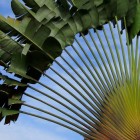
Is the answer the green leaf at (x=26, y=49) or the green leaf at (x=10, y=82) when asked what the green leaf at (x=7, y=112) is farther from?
the green leaf at (x=26, y=49)

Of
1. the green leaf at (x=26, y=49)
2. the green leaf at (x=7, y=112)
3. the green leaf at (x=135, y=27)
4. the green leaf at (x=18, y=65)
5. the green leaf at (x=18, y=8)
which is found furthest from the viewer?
the green leaf at (x=135, y=27)

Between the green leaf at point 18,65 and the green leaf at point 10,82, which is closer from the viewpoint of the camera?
the green leaf at point 18,65

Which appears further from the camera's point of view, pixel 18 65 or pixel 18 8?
pixel 18 8

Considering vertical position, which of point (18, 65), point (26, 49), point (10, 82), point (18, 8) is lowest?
point (10, 82)

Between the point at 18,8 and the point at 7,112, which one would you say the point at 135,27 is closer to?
the point at 18,8

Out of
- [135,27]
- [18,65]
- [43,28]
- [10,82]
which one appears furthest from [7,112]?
[135,27]

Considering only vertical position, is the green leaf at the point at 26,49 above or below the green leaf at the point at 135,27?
below

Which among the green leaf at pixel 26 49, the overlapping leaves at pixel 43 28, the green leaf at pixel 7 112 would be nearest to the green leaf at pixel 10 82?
the overlapping leaves at pixel 43 28

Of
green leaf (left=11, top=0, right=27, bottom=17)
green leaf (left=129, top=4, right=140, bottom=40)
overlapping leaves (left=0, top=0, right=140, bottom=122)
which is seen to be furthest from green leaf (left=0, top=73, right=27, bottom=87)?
green leaf (left=129, top=4, right=140, bottom=40)

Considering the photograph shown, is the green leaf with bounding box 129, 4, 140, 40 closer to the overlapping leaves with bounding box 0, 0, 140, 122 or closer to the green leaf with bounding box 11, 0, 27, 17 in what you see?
the overlapping leaves with bounding box 0, 0, 140, 122

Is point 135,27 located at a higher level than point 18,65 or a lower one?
higher

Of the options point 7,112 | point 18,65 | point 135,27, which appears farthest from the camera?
point 135,27

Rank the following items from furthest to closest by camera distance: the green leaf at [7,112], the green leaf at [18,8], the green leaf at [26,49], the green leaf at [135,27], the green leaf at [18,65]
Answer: the green leaf at [135,27] → the green leaf at [18,8] → the green leaf at [7,112] → the green leaf at [18,65] → the green leaf at [26,49]

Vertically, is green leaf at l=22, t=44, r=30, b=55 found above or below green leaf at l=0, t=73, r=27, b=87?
above
